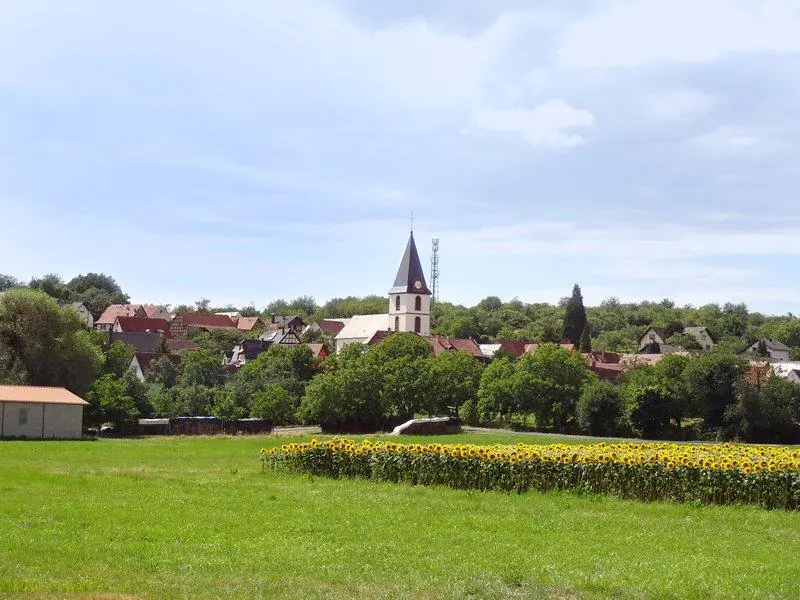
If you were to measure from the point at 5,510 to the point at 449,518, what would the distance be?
26.1 ft

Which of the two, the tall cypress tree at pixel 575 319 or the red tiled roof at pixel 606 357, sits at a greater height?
the tall cypress tree at pixel 575 319

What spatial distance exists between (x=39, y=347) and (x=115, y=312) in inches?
3746

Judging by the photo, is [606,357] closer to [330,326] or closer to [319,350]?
[319,350]

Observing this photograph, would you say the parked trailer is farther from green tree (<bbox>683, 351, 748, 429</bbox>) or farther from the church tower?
the church tower

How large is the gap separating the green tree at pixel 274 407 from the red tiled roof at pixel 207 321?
284 feet

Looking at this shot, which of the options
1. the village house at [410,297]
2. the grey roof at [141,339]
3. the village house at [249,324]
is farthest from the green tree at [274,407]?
the village house at [249,324]

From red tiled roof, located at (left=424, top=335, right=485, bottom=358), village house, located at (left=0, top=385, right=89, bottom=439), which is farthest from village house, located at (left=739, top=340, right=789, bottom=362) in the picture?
village house, located at (left=0, top=385, right=89, bottom=439)

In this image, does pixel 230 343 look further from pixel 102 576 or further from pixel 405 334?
pixel 102 576

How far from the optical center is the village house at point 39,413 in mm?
46125

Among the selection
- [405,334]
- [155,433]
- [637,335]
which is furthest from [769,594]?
[637,335]

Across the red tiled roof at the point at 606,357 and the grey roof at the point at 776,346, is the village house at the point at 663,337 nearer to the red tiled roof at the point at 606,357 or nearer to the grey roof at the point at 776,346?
the grey roof at the point at 776,346

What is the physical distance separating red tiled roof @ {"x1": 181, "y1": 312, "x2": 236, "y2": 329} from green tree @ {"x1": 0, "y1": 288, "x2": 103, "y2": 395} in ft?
291

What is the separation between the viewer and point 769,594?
10.4 metres

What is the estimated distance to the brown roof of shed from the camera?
46.4 metres
